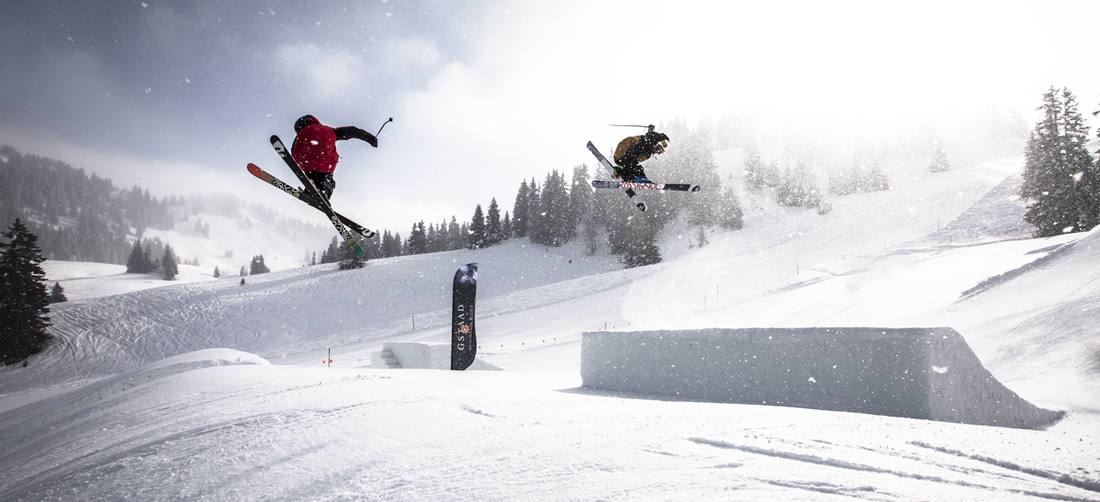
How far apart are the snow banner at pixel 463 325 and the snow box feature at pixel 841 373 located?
6.11 m

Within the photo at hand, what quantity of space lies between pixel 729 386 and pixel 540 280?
41.9m

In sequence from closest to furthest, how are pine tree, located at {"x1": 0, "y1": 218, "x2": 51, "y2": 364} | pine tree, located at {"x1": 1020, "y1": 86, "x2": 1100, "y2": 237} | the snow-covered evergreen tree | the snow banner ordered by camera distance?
the snow banner
pine tree, located at {"x1": 1020, "y1": 86, "x2": 1100, "y2": 237}
pine tree, located at {"x1": 0, "y1": 218, "x2": 51, "y2": 364}
the snow-covered evergreen tree

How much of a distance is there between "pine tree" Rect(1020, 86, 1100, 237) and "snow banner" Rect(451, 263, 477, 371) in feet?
111

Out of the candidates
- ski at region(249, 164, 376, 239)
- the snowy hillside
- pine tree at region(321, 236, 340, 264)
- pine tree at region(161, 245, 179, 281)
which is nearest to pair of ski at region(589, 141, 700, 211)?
the snowy hillside

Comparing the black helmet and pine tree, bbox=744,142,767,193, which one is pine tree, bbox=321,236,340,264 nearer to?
pine tree, bbox=744,142,767,193

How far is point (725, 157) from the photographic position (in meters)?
81.2

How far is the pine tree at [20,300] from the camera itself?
26.9 metres

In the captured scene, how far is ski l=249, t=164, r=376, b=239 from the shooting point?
14.6ft

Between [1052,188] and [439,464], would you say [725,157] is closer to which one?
[1052,188]

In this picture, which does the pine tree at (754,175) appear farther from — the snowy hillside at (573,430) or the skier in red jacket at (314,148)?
→ the skier in red jacket at (314,148)

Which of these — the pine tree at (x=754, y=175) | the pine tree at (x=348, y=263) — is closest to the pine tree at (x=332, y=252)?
the pine tree at (x=348, y=263)

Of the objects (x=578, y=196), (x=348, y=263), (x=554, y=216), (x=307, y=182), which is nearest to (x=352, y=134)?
(x=307, y=182)

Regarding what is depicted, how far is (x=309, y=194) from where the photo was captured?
14.2 ft

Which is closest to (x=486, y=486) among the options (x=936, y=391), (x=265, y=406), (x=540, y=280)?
(x=265, y=406)
